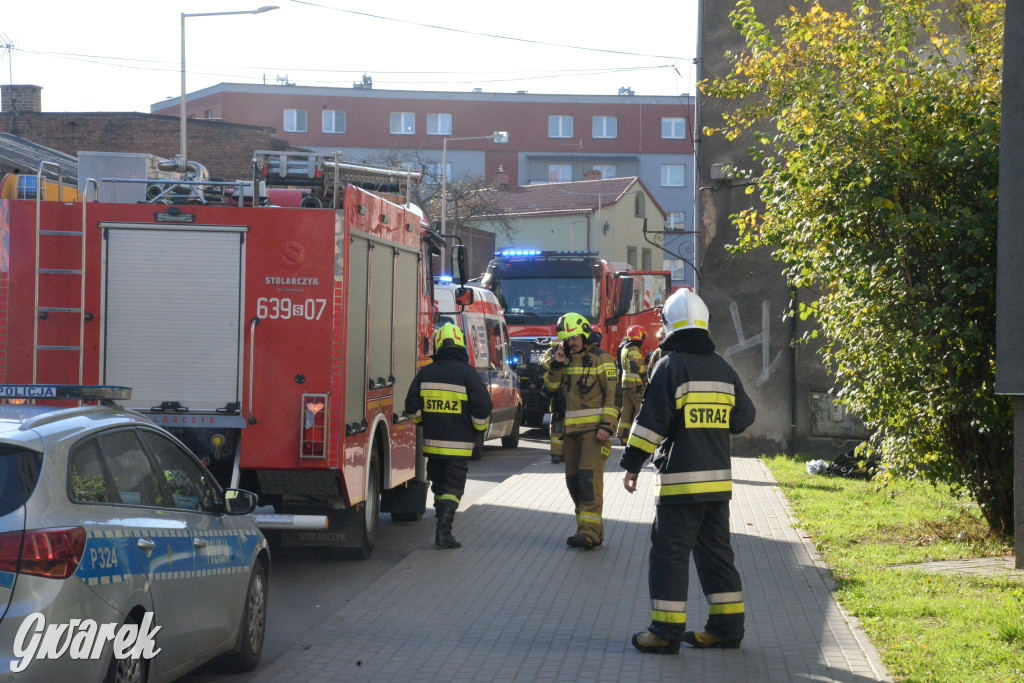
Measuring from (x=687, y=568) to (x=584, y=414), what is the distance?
12.2ft

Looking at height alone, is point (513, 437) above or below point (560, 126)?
below

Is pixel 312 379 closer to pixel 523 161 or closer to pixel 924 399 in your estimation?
pixel 924 399

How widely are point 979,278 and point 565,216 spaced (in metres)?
→ 55.8

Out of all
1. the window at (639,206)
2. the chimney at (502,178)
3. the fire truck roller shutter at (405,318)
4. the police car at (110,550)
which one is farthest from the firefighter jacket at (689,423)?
the chimney at (502,178)

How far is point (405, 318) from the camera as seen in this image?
10.9m

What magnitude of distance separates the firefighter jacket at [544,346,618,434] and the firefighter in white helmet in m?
3.34

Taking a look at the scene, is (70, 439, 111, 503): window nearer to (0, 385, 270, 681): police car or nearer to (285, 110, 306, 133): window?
(0, 385, 270, 681): police car

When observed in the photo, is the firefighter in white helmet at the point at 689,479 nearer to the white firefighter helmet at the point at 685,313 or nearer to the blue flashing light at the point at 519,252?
the white firefighter helmet at the point at 685,313

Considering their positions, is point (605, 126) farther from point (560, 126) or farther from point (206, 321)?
point (206, 321)

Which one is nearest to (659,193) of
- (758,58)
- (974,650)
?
(758,58)

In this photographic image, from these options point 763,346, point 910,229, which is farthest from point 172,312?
point 763,346

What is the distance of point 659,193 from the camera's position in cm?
7825

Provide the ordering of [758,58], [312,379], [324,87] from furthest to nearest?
[324,87]
[758,58]
[312,379]

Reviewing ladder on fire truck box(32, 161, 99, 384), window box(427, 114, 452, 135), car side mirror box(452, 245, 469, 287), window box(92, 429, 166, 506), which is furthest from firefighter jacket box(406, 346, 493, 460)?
window box(427, 114, 452, 135)
